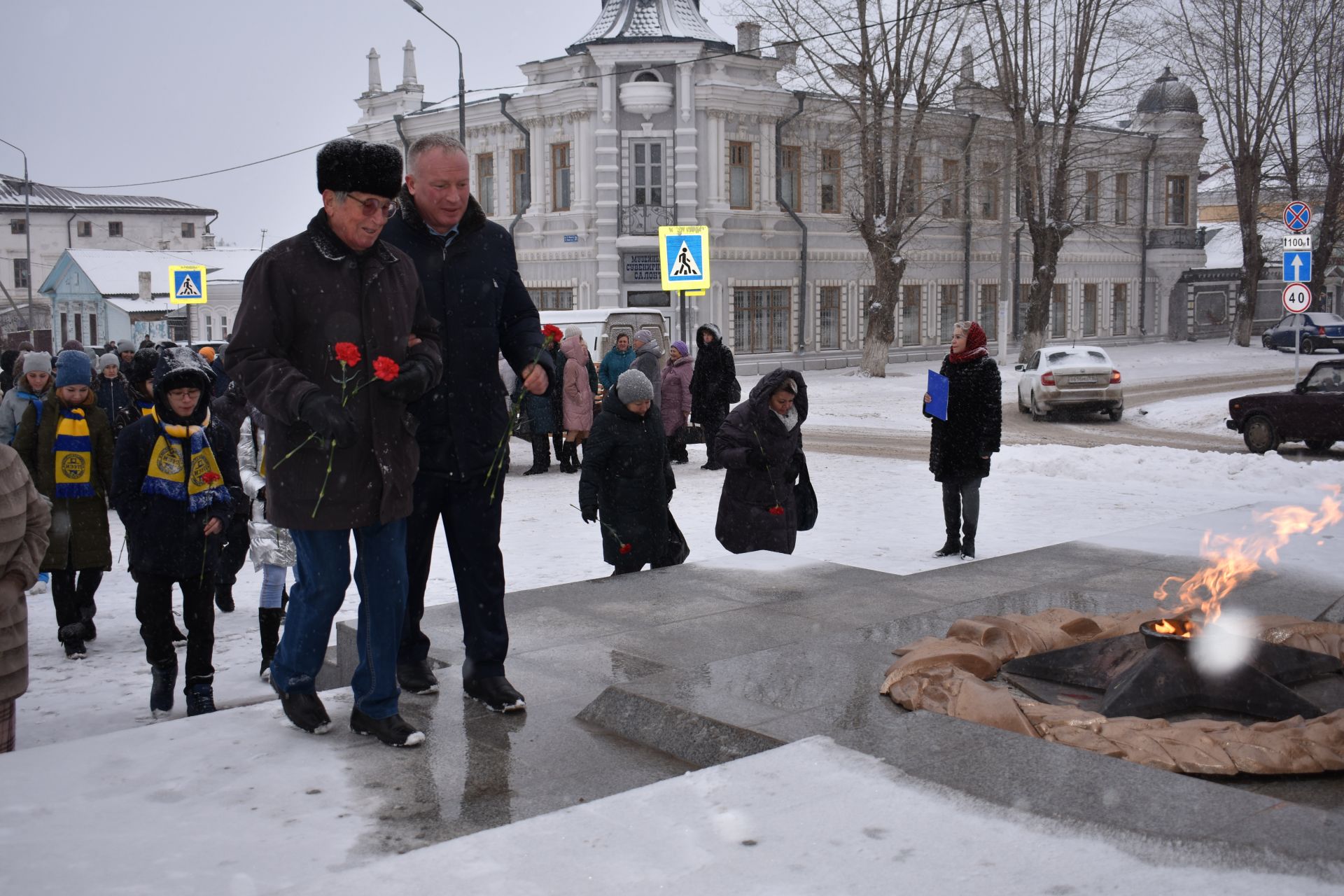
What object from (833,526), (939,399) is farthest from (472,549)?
(833,526)

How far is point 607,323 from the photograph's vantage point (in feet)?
76.2

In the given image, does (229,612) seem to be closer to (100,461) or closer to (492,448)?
(100,461)

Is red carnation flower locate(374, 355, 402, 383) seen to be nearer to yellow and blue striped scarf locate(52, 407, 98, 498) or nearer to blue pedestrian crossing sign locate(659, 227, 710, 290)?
yellow and blue striped scarf locate(52, 407, 98, 498)

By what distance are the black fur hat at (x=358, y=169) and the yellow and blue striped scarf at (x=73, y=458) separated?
4722 mm

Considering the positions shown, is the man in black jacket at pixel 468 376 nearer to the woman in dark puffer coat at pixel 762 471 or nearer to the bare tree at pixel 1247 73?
the woman in dark puffer coat at pixel 762 471

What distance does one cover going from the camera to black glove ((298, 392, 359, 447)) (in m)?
3.94

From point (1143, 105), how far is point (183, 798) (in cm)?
5145

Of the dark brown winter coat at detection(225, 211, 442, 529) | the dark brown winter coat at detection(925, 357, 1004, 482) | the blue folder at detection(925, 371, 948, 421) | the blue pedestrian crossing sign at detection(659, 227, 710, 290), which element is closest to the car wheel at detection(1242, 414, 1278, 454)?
the blue pedestrian crossing sign at detection(659, 227, 710, 290)

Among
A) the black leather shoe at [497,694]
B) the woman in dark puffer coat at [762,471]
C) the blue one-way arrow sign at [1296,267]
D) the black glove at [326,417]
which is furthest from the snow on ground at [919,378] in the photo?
the black glove at [326,417]

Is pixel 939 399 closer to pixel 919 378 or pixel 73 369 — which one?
pixel 73 369

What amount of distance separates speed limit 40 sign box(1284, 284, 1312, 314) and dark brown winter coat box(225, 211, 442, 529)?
21585mm

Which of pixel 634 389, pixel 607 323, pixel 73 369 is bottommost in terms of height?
pixel 634 389

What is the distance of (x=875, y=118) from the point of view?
32.2 m

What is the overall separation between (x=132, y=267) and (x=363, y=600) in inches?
2422
